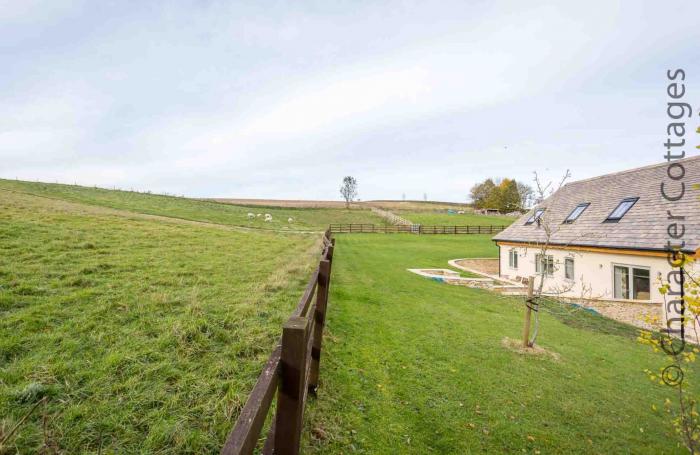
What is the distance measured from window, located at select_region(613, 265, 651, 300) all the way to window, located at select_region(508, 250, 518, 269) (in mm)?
6544

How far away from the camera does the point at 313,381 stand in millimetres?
4336

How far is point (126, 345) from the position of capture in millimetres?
4309

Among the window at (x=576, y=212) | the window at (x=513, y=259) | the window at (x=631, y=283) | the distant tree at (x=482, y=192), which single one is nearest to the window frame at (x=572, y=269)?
the window at (x=631, y=283)

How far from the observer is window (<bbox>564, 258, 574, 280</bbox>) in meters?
16.1

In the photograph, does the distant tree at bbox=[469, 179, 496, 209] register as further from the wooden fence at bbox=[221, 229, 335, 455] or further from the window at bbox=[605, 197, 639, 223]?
the wooden fence at bbox=[221, 229, 335, 455]

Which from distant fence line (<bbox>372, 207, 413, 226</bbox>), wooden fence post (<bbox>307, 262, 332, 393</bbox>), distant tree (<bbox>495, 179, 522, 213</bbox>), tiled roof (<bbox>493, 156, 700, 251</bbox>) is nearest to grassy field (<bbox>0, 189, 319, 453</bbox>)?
wooden fence post (<bbox>307, 262, 332, 393</bbox>)

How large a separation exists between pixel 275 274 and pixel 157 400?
20.7 ft

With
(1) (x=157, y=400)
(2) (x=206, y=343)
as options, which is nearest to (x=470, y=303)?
(2) (x=206, y=343)

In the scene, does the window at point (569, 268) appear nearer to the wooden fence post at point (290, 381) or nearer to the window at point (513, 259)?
the window at point (513, 259)

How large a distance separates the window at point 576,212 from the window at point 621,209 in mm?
1981

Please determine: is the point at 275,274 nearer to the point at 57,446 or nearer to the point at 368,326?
the point at 368,326

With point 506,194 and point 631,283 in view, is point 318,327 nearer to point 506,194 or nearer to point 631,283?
point 631,283

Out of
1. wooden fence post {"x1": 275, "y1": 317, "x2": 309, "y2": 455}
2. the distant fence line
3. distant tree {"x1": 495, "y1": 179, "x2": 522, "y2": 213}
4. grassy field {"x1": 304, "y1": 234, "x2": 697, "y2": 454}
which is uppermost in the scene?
distant tree {"x1": 495, "y1": 179, "x2": 522, "y2": 213}

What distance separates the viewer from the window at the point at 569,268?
16141mm
